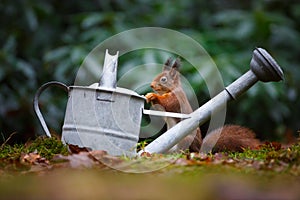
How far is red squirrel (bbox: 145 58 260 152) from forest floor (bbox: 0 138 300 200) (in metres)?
0.39

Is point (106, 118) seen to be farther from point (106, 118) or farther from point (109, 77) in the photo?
point (109, 77)

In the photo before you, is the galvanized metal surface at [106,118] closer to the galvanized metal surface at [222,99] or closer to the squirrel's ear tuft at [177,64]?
the galvanized metal surface at [222,99]

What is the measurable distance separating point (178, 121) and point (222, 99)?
0.83ft

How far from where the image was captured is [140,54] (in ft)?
16.7

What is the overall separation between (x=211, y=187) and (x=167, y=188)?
117mm

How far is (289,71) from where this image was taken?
542 centimetres

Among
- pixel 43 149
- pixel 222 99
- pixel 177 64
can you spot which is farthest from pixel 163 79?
pixel 43 149

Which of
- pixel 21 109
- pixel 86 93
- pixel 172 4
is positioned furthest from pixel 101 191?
pixel 172 4

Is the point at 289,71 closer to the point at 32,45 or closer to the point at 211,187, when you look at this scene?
the point at 32,45

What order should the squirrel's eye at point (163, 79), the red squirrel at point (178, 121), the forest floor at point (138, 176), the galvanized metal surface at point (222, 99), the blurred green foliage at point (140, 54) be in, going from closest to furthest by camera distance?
the forest floor at point (138, 176) < the galvanized metal surface at point (222, 99) < the red squirrel at point (178, 121) < the squirrel's eye at point (163, 79) < the blurred green foliage at point (140, 54)

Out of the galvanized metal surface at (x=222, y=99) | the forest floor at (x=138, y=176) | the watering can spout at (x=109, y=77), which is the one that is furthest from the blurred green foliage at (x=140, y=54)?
the forest floor at (x=138, y=176)

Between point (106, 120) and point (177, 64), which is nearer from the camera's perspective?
point (106, 120)

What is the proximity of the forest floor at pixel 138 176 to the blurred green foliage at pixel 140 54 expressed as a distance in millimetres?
2796

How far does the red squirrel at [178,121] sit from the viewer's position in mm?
2678
